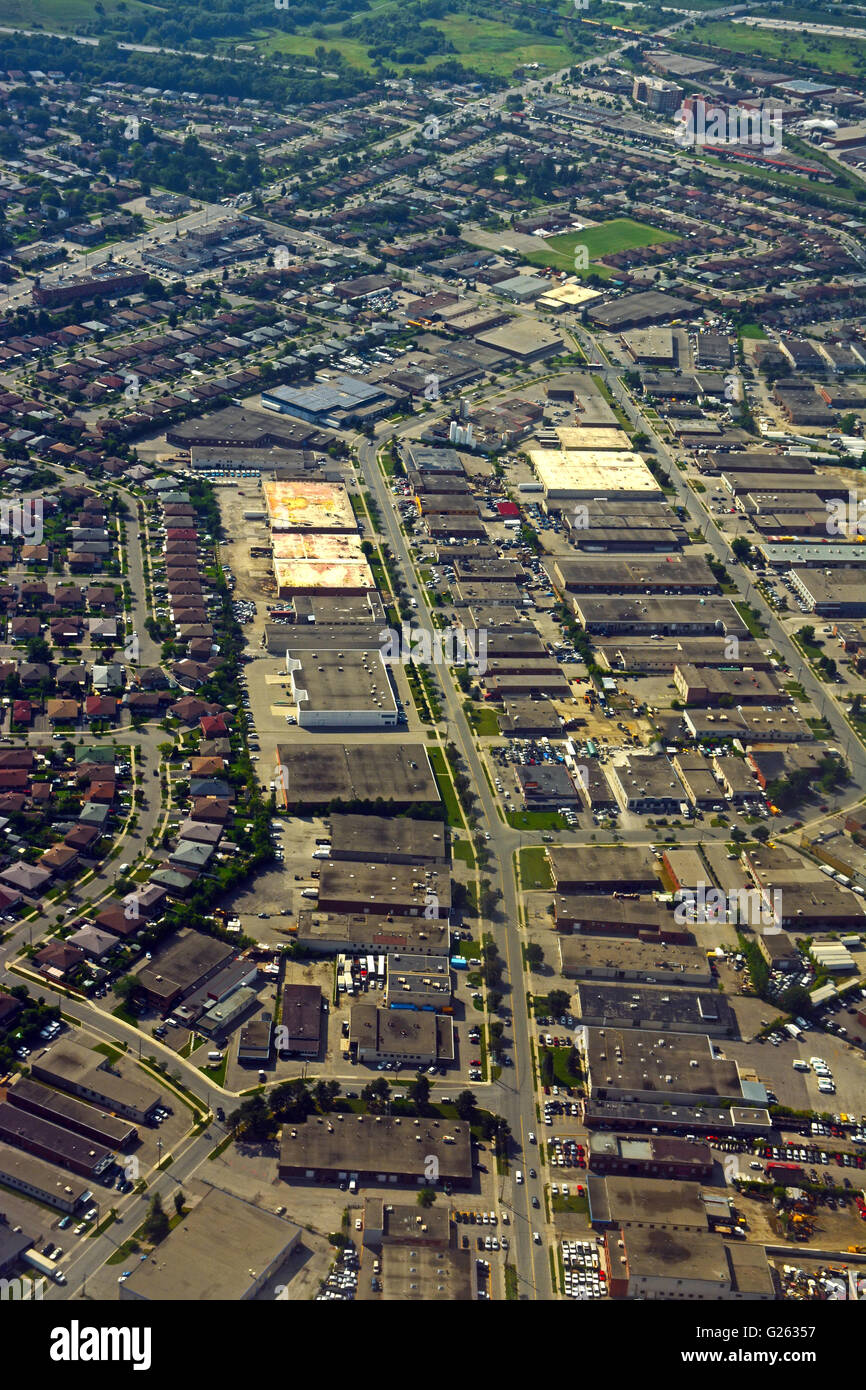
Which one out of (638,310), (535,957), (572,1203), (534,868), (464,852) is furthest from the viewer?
(638,310)

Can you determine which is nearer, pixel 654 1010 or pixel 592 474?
pixel 654 1010

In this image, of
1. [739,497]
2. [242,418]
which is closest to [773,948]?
[739,497]

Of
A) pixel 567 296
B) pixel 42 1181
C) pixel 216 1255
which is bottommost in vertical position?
pixel 216 1255

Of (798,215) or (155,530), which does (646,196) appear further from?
(155,530)

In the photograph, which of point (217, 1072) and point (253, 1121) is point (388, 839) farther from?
point (253, 1121)

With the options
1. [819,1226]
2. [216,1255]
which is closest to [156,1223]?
[216,1255]

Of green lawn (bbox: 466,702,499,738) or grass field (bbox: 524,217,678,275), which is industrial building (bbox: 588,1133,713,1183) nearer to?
green lawn (bbox: 466,702,499,738)

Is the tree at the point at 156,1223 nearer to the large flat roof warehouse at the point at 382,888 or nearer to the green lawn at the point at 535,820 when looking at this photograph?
the large flat roof warehouse at the point at 382,888
